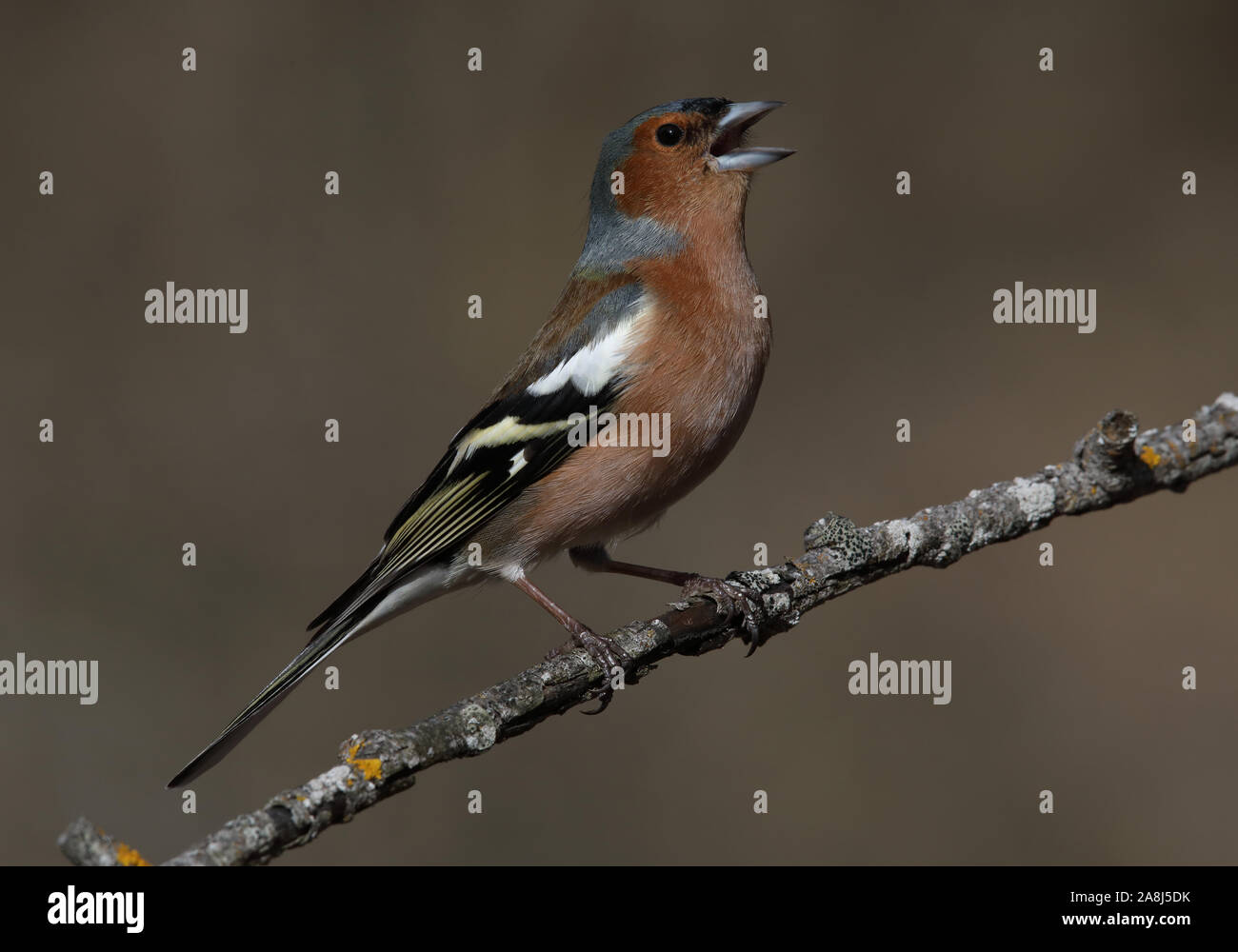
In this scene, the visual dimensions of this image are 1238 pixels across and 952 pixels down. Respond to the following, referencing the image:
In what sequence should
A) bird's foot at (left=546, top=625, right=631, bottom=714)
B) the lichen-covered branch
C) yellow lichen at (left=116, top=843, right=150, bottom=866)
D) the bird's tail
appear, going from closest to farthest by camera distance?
1. yellow lichen at (left=116, top=843, right=150, bottom=866)
2. the lichen-covered branch
3. bird's foot at (left=546, top=625, right=631, bottom=714)
4. the bird's tail

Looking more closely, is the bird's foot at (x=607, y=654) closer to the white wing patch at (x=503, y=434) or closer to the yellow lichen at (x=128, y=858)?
the white wing patch at (x=503, y=434)

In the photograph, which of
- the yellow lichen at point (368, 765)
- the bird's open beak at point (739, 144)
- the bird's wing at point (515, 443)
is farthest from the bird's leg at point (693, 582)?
the bird's open beak at point (739, 144)

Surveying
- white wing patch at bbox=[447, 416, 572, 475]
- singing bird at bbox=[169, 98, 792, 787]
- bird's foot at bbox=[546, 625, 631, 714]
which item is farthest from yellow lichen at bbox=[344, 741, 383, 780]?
white wing patch at bbox=[447, 416, 572, 475]

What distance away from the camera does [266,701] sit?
3268mm

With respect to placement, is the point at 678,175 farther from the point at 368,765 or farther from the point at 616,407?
the point at 368,765

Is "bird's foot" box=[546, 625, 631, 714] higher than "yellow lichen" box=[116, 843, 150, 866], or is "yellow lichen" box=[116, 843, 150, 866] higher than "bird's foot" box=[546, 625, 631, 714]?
"bird's foot" box=[546, 625, 631, 714]

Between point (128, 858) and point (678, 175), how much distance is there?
3.15 metres

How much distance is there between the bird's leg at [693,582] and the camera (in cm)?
340

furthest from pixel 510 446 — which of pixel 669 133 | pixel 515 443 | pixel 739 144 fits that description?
pixel 739 144

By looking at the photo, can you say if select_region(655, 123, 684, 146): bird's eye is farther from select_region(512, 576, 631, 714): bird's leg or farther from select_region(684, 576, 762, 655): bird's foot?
select_region(512, 576, 631, 714): bird's leg

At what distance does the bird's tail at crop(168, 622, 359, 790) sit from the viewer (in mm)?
3096

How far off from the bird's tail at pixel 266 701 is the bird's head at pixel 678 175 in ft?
5.88

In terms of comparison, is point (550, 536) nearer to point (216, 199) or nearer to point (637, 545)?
point (637, 545)

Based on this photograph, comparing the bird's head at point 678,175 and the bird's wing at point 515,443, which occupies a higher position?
the bird's head at point 678,175
